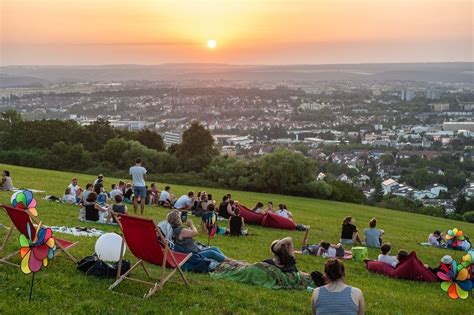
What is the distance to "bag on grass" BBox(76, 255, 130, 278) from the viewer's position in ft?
28.5

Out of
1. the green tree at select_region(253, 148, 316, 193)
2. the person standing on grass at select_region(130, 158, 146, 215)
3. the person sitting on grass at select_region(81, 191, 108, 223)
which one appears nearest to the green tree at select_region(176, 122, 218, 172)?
the green tree at select_region(253, 148, 316, 193)

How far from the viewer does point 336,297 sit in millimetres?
6277

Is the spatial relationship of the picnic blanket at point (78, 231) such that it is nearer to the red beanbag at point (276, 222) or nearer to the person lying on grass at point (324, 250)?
the person lying on grass at point (324, 250)

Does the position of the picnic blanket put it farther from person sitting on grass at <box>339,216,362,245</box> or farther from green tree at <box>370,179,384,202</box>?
green tree at <box>370,179,384,202</box>

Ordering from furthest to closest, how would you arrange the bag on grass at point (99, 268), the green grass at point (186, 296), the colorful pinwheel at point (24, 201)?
the colorful pinwheel at point (24, 201), the bag on grass at point (99, 268), the green grass at point (186, 296)

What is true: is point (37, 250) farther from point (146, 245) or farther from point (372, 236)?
point (372, 236)

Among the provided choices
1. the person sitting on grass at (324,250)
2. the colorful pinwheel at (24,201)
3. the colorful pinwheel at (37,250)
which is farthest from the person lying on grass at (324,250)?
the colorful pinwheel at (37,250)

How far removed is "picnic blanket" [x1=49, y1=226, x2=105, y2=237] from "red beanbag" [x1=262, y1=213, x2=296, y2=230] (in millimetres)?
7509

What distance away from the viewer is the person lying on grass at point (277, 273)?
9375 mm

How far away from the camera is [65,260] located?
9.40 m

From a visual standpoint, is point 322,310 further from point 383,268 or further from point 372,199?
point 372,199

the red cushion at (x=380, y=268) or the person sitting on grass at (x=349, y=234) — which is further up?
the red cushion at (x=380, y=268)

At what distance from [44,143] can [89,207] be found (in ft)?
162

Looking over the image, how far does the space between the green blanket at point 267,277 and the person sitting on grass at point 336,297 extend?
2.94m
